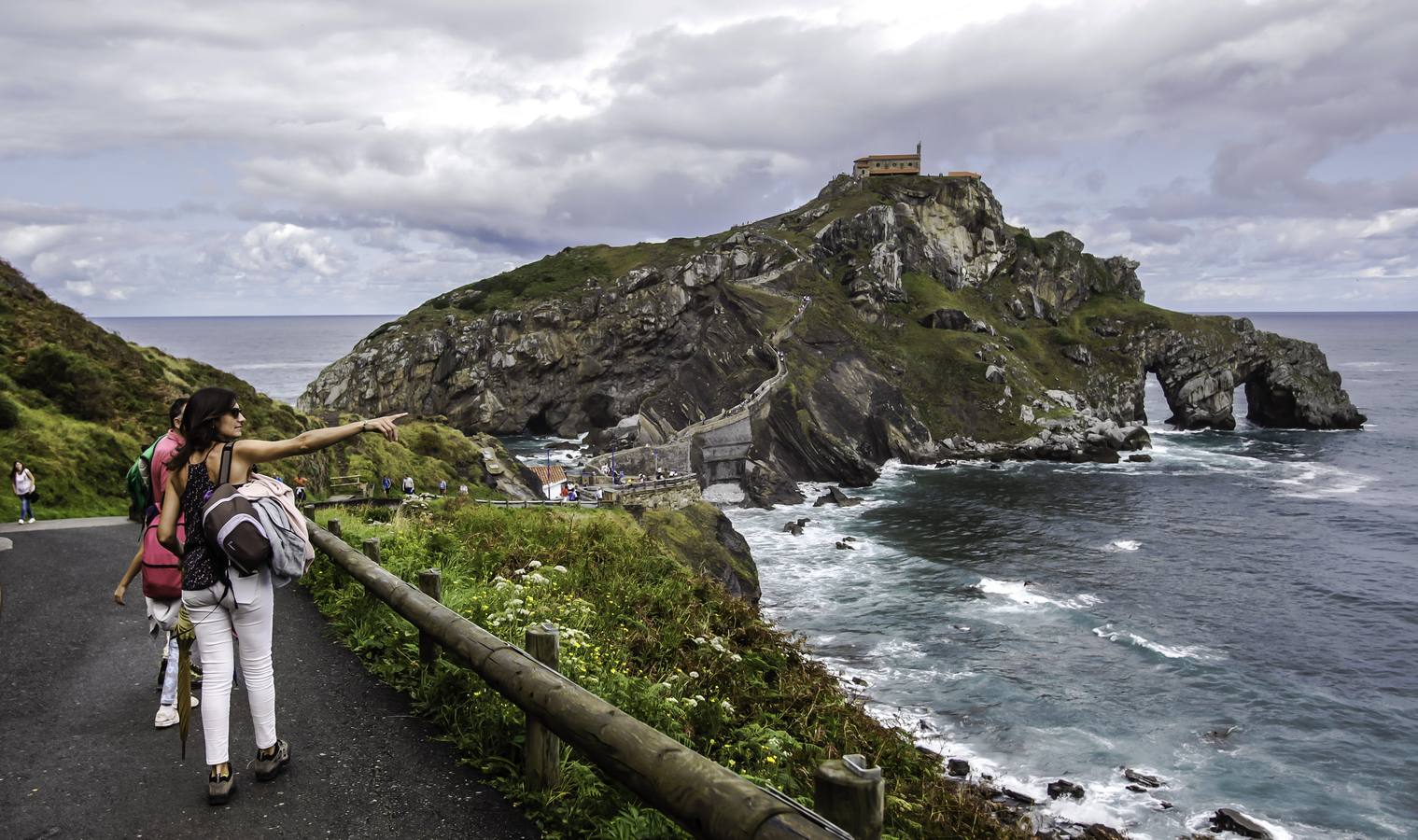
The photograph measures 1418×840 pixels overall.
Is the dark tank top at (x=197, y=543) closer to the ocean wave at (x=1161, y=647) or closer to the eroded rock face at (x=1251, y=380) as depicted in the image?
the ocean wave at (x=1161, y=647)

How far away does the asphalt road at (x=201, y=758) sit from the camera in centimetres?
527

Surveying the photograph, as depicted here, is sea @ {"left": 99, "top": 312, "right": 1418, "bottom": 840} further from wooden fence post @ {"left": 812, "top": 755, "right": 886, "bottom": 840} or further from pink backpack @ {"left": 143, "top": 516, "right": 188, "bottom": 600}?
pink backpack @ {"left": 143, "top": 516, "right": 188, "bottom": 600}

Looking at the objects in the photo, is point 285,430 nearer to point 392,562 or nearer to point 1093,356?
point 392,562

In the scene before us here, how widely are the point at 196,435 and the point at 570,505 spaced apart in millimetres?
33468

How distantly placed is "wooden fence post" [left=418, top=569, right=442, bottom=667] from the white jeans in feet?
6.05

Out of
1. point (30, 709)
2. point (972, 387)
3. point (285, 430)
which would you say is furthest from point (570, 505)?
point (972, 387)

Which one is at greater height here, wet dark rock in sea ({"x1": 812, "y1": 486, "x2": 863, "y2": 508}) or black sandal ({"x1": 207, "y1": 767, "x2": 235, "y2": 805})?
black sandal ({"x1": 207, "y1": 767, "x2": 235, "y2": 805})

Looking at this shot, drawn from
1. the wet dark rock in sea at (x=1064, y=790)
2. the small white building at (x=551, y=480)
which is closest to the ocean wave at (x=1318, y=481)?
the wet dark rock in sea at (x=1064, y=790)

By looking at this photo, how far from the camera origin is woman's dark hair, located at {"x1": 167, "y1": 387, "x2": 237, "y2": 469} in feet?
17.2

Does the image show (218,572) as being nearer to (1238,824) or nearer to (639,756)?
(639,756)

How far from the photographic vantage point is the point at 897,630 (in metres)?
35.7

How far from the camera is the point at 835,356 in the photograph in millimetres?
93625

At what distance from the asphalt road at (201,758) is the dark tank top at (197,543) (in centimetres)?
162

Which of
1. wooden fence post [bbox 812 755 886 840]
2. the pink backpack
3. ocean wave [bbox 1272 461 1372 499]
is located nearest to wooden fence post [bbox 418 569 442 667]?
the pink backpack
